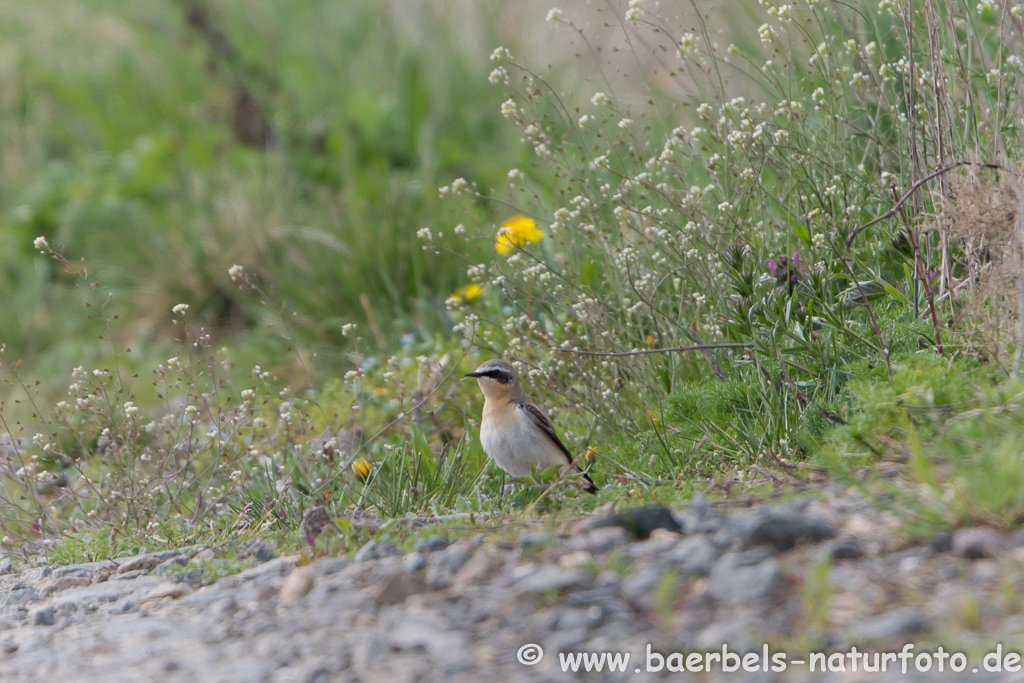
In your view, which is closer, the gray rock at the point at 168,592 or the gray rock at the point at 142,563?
the gray rock at the point at 168,592

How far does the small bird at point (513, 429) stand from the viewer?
5008 millimetres

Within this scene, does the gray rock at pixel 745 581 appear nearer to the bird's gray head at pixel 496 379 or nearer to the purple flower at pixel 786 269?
the purple flower at pixel 786 269

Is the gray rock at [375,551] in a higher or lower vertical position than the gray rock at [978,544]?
higher

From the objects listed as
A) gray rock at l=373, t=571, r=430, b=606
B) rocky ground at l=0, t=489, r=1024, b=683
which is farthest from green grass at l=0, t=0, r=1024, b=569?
gray rock at l=373, t=571, r=430, b=606

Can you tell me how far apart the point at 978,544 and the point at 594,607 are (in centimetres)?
102

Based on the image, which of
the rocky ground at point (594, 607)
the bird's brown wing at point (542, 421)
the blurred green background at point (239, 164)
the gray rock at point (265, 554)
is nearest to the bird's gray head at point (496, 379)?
the bird's brown wing at point (542, 421)

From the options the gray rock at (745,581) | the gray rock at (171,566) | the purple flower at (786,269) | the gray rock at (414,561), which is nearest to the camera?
the gray rock at (745,581)

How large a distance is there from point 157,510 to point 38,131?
26.8 ft

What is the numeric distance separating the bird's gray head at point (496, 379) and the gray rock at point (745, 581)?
2477 mm

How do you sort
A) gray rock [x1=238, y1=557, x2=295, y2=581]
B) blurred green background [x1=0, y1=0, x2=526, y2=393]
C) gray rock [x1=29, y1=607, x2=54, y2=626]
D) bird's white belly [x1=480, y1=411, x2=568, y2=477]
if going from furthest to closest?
1. blurred green background [x1=0, y1=0, x2=526, y2=393]
2. bird's white belly [x1=480, y1=411, x2=568, y2=477]
3. gray rock [x1=29, y1=607, x2=54, y2=626]
4. gray rock [x1=238, y1=557, x2=295, y2=581]

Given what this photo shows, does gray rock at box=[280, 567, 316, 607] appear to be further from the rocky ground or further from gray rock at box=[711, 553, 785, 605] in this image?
gray rock at box=[711, 553, 785, 605]

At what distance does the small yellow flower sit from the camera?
5.14 metres

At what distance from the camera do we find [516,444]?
5.02m

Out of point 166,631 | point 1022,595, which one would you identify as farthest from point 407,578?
point 1022,595
